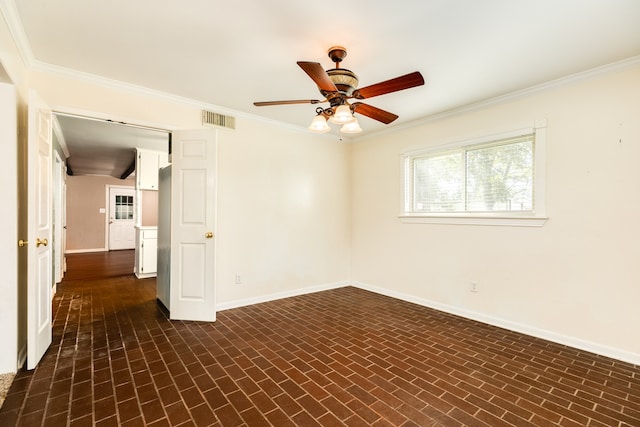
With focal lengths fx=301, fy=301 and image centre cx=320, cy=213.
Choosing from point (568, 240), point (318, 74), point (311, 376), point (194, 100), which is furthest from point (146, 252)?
point (568, 240)

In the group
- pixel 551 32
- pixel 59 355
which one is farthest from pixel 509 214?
pixel 59 355

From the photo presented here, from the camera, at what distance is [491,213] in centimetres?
358

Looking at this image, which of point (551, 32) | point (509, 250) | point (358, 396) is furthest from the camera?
point (509, 250)

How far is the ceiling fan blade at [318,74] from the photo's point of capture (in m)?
1.90

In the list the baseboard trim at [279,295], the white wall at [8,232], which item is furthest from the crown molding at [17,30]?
the baseboard trim at [279,295]

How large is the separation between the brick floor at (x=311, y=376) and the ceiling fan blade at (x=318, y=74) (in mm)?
2190

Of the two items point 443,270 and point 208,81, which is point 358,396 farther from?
point 208,81

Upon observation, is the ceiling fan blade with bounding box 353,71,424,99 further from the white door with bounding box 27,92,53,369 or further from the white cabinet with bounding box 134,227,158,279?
the white cabinet with bounding box 134,227,158,279

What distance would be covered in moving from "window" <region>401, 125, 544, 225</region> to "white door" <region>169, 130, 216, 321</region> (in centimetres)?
276

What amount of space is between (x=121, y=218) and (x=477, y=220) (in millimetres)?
10703

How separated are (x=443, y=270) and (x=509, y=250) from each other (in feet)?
2.83

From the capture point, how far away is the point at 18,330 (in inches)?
93.6

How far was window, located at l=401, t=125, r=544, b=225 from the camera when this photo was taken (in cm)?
327

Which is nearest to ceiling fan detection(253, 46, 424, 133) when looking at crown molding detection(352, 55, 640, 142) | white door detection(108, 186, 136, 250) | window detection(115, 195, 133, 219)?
crown molding detection(352, 55, 640, 142)
